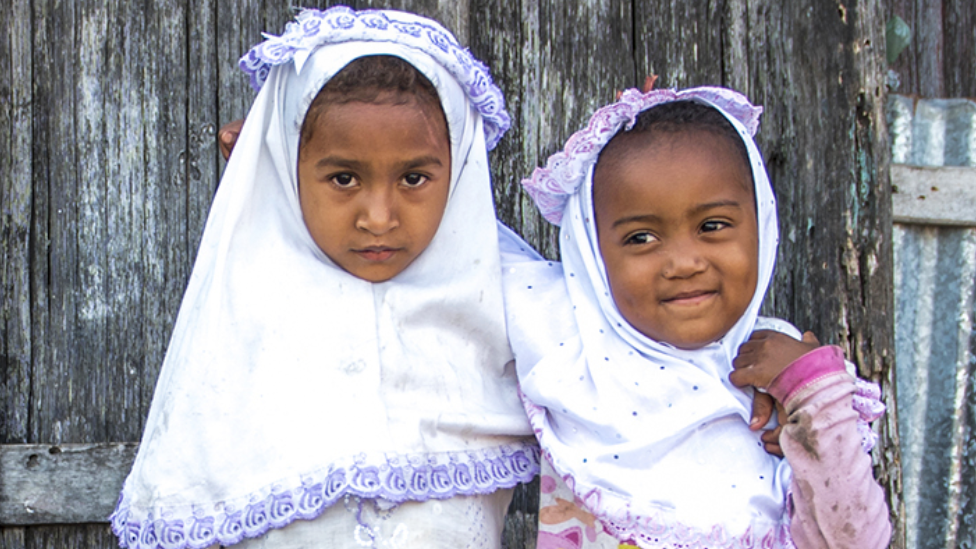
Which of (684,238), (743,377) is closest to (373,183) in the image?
(684,238)

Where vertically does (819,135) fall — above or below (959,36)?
below

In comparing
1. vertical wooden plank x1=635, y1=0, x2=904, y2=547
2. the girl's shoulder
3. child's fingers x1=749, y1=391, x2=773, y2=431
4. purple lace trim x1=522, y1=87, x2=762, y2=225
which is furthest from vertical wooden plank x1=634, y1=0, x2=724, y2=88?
child's fingers x1=749, y1=391, x2=773, y2=431

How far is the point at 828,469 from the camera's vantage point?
1562mm

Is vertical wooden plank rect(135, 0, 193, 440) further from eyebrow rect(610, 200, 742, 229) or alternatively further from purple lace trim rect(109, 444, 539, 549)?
eyebrow rect(610, 200, 742, 229)

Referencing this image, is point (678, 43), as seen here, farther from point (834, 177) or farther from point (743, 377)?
point (743, 377)

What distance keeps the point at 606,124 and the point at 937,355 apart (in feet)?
5.07

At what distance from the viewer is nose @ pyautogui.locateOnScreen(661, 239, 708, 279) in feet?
5.44

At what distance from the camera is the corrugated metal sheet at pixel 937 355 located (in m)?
2.65

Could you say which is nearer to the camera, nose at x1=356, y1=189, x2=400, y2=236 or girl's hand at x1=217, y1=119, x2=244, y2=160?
nose at x1=356, y1=189, x2=400, y2=236

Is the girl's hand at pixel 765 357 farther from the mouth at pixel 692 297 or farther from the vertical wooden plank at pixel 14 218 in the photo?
the vertical wooden plank at pixel 14 218

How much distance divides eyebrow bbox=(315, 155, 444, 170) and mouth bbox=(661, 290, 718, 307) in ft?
1.74

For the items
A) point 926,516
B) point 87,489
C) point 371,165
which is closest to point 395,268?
point 371,165

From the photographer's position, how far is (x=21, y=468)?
2.40m

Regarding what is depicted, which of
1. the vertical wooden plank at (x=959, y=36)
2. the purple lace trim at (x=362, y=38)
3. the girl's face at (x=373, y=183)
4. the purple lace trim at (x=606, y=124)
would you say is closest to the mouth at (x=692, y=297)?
the purple lace trim at (x=606, y=124)
